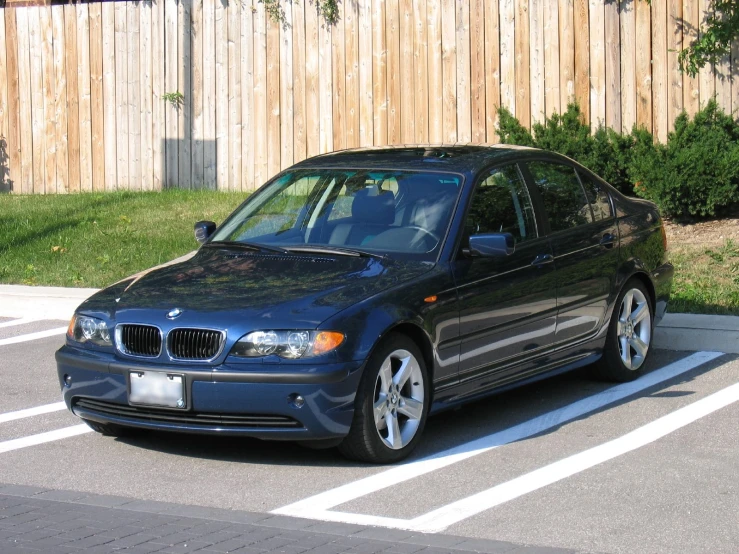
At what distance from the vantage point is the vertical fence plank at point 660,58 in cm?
1260

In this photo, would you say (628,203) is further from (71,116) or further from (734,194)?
(71,116)

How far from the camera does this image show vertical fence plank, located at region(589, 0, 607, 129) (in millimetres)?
12820

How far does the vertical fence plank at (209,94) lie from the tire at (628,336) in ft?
23.8

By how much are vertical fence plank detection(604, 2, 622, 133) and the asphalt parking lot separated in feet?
17.4

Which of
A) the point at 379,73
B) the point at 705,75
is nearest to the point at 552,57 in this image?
the point at 705,75

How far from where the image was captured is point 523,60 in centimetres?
1318

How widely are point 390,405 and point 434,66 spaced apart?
26.1 feet

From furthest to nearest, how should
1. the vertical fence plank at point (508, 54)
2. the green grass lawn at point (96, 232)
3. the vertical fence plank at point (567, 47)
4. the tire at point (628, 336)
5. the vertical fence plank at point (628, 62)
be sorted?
the vertical fence plank at point (508, 54), the vertical fence plank at point (567, 47), the vertical fence plank at point (628, 62), the green grass lawn at point (96, 232), the tire at point (628, 336)

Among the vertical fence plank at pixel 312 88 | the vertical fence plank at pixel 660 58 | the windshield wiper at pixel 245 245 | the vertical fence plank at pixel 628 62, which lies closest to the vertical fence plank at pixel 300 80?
Result: the vertical fence plank at pixel 312 88

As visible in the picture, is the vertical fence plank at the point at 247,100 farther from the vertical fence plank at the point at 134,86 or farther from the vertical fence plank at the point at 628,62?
the vertical fence plank at the point at 628,62

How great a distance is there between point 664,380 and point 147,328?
374cm

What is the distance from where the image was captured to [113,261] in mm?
12273

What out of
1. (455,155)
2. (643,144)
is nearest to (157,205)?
(643,144)

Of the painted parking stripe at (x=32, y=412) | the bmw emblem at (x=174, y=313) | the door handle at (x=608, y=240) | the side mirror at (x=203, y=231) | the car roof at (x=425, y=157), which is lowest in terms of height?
the painted parking stripe at (x=32, y=412)
